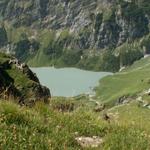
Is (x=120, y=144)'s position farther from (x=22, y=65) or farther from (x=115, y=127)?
(x=22, y=65)

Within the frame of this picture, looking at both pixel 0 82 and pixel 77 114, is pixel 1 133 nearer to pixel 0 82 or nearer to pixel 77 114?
pixel 77 114

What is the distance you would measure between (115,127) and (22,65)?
2918cm

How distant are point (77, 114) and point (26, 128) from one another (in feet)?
12.2

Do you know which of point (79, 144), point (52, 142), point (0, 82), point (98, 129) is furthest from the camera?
point (0, 82)

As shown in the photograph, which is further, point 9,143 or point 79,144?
point 79,144

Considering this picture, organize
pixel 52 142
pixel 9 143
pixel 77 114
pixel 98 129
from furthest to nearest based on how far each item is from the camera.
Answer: pixel 77 114 → pixel 98 129 → pixel 52 142 → pixel 9 143

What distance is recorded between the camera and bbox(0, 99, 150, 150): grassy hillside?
11.5 meters

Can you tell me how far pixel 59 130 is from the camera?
13062 millimetres

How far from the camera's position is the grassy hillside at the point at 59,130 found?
11486 mm

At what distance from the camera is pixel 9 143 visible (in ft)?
35.6

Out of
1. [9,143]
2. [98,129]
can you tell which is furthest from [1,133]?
[98,129]

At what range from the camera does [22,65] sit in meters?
43.3

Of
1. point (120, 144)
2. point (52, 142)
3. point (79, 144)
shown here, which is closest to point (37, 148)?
point (52, 142)

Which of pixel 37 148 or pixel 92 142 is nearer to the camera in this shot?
pixel 37 148
